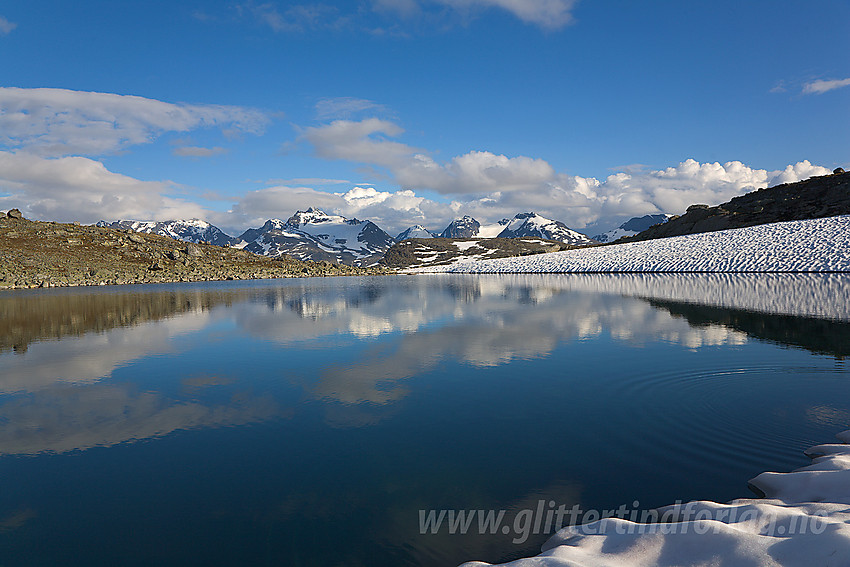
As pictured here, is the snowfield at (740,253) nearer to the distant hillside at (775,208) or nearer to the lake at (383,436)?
the distant hillside at (775,208)

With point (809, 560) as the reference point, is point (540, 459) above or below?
below

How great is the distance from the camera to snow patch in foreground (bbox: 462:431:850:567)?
4633 mm

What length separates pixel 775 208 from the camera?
109000 mm

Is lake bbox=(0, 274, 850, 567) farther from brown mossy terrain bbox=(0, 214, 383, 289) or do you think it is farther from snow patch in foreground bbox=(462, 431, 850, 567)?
brown mossy terrain bbox=(0, 214, 383, 289)

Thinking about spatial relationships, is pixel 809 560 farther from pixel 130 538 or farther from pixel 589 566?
pixel 130 538

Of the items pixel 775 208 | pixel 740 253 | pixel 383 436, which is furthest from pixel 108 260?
pixel 775 208

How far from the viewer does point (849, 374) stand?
12.9 m

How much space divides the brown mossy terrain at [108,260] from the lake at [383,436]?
8611cm

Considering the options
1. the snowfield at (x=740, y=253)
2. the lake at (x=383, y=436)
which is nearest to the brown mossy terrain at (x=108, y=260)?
the snowfield at (x=740, y=253)

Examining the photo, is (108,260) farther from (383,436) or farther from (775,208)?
(775,208)

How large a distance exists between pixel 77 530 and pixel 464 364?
1116cm

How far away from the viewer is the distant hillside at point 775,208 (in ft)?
330

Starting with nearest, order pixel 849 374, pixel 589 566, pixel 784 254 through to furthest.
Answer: pixel 589 566, pixel 849 374, pixel 784 254

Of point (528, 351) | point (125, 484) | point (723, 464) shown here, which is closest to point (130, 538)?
point (125, 484)
